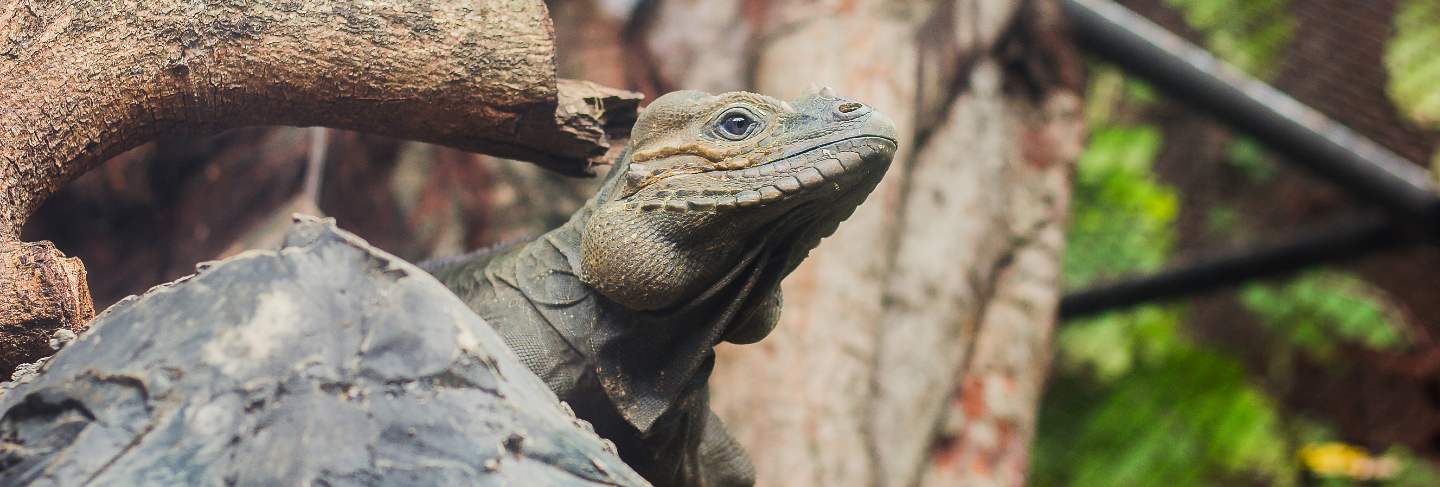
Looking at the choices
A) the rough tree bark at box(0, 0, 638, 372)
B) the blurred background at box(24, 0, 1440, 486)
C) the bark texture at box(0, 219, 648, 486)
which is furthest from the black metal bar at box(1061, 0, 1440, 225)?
the bark texture at box(0, 219, 648, 486)

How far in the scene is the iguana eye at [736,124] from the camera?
6.66 feet

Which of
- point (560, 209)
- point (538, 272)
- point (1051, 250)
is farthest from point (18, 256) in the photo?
point (1051, 250)

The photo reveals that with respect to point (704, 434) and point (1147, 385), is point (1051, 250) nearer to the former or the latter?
point (1147, 385)

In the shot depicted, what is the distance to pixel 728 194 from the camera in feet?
6.24

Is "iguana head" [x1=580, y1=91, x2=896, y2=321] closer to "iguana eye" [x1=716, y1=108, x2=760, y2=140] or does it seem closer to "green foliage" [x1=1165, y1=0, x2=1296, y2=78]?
"iguana eye" [x1=716, y1=108, x2=760, y2=140]

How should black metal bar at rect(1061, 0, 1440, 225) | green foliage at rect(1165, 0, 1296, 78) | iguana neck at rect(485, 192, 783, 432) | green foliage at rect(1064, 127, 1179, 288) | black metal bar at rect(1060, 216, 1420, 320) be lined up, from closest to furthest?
iguana neck at rect(485, 192, 783, 432) < black metal bar at rect(1061, 0, 1440, 225) < black metal bar at rect(1060, 216, 1420, 320) < green foliage at rect(1165, 0, 1296, 78) < green foliage at rect(1064, 127, 1179, 288)

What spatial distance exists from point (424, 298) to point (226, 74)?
31.1 inches

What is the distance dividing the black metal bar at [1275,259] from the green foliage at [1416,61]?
0.62 m

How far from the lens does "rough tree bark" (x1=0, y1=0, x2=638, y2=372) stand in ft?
6.15

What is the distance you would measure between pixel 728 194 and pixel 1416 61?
535cm

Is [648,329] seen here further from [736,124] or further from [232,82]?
[232,82]

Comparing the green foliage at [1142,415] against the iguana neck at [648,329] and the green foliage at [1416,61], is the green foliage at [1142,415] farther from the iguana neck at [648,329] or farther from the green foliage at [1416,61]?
the iguana neck at [648,329]

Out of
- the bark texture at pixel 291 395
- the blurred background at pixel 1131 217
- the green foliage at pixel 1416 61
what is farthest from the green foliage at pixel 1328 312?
the bark texture at pixel 291 395

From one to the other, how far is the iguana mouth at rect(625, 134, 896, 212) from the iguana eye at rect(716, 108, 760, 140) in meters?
0.10
